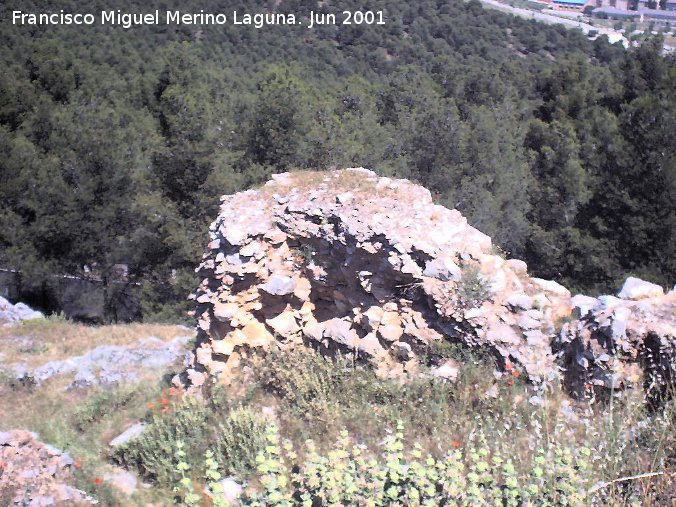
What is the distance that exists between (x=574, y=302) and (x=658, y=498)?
A: 10.6ft

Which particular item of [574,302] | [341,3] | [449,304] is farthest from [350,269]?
[341,3]

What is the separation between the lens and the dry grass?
11.6 metres

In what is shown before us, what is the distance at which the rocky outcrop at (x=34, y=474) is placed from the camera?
5.48 m

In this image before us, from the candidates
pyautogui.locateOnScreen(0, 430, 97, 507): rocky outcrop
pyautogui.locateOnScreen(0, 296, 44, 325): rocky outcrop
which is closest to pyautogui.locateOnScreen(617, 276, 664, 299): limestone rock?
pyautogui.locateOnScreen(0, 430, 97, 507): rocky outcrop

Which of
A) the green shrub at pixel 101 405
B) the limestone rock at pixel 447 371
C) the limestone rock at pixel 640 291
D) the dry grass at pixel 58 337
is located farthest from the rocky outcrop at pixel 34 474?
the limestone rock at pixel 640 291

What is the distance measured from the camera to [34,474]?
18.8 ft

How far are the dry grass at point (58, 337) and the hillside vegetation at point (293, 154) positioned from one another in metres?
3.10

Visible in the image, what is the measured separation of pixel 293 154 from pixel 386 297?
10871 mm

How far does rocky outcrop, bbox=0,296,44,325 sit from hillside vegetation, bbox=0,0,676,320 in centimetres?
306

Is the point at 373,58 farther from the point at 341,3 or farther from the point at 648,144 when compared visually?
the point at 648,144

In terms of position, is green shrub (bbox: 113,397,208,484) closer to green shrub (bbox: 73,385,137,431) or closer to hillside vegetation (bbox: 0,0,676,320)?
green shrub (bbox: 73,385,137,431)

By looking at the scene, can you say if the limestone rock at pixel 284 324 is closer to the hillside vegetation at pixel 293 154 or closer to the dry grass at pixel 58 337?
Result: the dry grass at pixel 58 337

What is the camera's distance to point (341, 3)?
46.9 m

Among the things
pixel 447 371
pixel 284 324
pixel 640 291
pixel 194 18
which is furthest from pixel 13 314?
pixel 194 18
